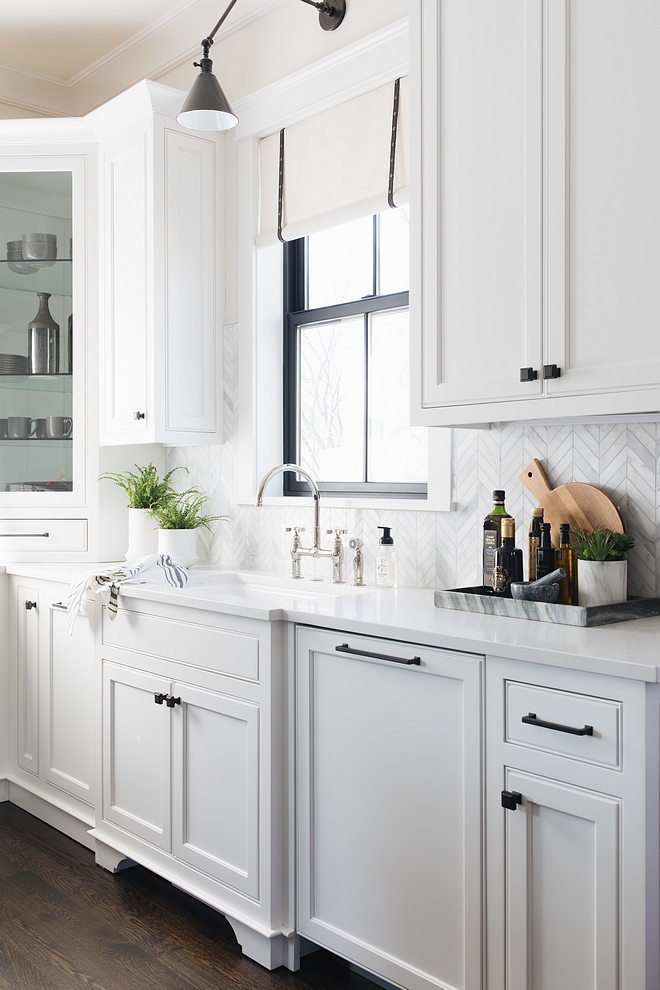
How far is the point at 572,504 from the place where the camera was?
2.09 meters

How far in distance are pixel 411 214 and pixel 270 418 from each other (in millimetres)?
1256

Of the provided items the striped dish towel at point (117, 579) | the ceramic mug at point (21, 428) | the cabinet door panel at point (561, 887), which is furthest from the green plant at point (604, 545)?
the ceramic mug at point (21, 428)

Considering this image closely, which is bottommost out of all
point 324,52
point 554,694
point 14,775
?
point 14,775

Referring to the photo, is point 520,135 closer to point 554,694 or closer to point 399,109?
point 399,109

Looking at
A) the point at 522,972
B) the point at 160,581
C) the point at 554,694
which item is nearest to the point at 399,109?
the point at 160,581

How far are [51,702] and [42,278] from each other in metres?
1.67

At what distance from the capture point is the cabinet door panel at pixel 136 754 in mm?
2445

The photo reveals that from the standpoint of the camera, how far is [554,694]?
59.9 inches

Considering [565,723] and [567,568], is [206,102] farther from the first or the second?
[565,723]

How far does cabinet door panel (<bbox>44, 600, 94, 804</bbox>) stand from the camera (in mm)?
2846

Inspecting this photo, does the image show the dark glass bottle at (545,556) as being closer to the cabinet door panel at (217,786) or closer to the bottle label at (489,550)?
the bottle label at (489,550)

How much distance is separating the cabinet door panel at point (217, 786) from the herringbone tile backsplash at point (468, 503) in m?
0.70

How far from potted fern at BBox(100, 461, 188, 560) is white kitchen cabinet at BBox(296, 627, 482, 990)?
1.35 meters

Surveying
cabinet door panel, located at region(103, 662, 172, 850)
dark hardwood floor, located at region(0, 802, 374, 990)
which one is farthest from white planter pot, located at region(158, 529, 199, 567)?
dark hardwood floor, located at region(0, 802, 374, 990)
